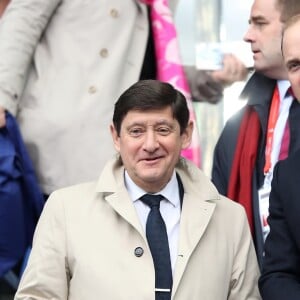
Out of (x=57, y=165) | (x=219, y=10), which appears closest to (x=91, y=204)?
(x=57, y=165)

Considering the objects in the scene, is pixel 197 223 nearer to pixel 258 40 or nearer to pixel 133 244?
pixel 133 244

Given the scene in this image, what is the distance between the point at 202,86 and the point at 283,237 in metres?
1.17

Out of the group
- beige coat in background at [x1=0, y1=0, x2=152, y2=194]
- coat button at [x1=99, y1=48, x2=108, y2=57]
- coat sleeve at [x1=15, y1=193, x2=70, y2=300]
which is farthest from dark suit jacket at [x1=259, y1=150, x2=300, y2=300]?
coat button at [x1=99, y1=48, x2=108, y2=57]

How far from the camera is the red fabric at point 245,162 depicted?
10.0 ft

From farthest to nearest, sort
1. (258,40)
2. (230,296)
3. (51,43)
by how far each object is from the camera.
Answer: (51,43), (258,40), (230,296)

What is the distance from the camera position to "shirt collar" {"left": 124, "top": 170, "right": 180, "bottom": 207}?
2.55m

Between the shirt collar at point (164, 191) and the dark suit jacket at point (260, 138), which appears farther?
the dark suit jacket at point (260, 138)

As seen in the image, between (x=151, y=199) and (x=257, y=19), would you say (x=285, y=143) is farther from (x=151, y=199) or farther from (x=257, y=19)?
(x=151, y=199)

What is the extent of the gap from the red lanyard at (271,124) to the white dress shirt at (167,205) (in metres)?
0.53

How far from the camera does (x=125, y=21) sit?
10.8ft

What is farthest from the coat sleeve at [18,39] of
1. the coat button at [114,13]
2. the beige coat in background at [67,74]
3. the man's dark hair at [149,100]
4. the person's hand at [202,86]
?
the man's dark hair at [149,100]

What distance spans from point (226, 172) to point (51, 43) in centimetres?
84

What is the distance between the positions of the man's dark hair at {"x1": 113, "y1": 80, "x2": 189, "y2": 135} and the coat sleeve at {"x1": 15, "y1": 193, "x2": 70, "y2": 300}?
372 mm

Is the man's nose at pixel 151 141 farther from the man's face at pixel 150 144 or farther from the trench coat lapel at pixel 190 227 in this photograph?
the trench coat lapel at pixel 190 227
